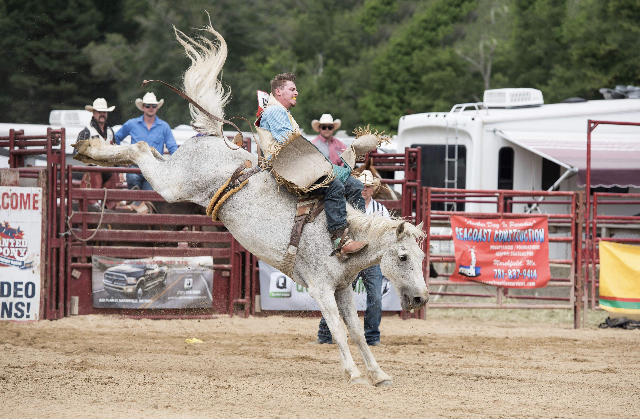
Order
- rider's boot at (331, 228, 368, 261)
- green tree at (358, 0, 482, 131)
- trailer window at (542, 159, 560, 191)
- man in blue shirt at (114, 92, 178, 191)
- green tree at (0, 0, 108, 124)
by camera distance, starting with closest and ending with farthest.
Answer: rider's boot at (331, 228, 368, 261) → man in blue shirt at (114, 92, 178, 191) → trailer window at (542, 159, 560, 191) → green tree at (0, 0, 108, 124) → green tree at (358, 0, 482, 131)

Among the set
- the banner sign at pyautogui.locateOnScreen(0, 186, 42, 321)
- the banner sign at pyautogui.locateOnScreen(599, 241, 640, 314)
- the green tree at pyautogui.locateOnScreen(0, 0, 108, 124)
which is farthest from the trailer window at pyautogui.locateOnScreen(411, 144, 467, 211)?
the green tree at pyautogui.locateOnScreen(0, 0, 108, 124)

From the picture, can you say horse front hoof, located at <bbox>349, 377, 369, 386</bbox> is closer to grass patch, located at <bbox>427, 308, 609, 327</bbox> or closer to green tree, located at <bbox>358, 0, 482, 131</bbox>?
grass patch, located at <bbox>427, 308, 609, 327</bbox>

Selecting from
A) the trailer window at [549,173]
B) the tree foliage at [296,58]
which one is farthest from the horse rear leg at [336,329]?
the tree foliage at [296,58]

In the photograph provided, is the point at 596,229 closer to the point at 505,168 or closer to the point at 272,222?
the point at 505,168

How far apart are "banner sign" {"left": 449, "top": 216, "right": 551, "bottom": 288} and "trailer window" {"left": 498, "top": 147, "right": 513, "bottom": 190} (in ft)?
12.7

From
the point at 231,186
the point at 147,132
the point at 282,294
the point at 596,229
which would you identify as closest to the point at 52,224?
the point at 147,132

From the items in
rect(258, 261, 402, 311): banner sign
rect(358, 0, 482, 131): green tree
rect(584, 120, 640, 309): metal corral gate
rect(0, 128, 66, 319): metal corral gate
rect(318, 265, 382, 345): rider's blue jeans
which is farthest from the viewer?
rect(358, 0, 482, 131): green tree

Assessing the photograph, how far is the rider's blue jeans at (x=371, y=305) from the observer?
8195 millimetres

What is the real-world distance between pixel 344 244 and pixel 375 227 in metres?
0.30

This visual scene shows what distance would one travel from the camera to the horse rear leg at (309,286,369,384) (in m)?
6.33

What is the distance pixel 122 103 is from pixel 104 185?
21.9 meters

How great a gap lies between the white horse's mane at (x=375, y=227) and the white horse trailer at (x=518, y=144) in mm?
7648

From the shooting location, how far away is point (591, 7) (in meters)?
28.8

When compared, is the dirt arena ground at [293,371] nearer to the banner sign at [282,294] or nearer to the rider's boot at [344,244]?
the banner sign at [282,294]
